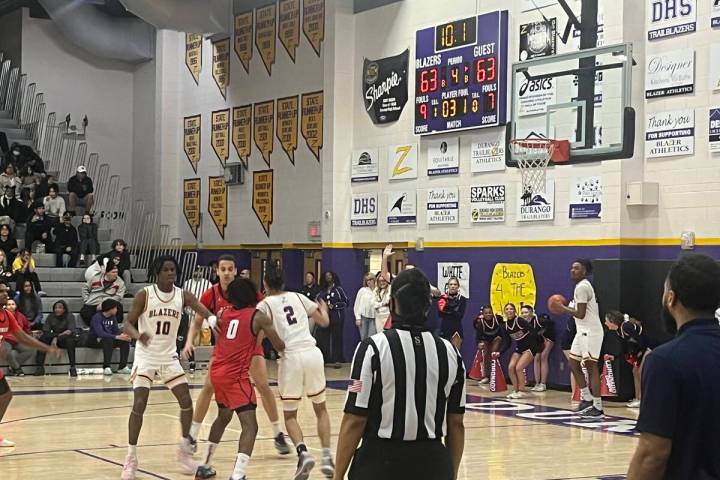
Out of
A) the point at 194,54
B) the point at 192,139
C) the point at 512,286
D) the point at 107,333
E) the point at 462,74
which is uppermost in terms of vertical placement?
the point at 194,54

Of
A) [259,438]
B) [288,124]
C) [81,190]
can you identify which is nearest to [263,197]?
[288,124]

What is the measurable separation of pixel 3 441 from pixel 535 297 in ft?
33.2

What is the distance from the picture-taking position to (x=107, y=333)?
2144cm

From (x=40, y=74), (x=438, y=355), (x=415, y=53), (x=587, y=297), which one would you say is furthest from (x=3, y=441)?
(x=40, y=74)

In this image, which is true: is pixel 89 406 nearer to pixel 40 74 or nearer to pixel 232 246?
pixel 232 246

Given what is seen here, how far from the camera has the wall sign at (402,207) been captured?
2247 cm

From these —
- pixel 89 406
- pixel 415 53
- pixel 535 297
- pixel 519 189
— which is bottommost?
pixel 89 406

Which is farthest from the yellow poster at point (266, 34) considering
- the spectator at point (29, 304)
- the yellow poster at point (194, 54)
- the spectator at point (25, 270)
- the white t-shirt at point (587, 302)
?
the white t-shirt at point (587, 302)

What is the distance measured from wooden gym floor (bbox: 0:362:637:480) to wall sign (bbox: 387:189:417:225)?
5031mm

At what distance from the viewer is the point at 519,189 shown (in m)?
20.0

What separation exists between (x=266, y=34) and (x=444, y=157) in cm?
717

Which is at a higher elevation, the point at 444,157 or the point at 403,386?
the point at 444,157

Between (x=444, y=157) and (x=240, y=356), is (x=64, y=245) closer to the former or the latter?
(x=444, y=157)

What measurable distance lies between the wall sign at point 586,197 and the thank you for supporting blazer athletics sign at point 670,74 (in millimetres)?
1650
